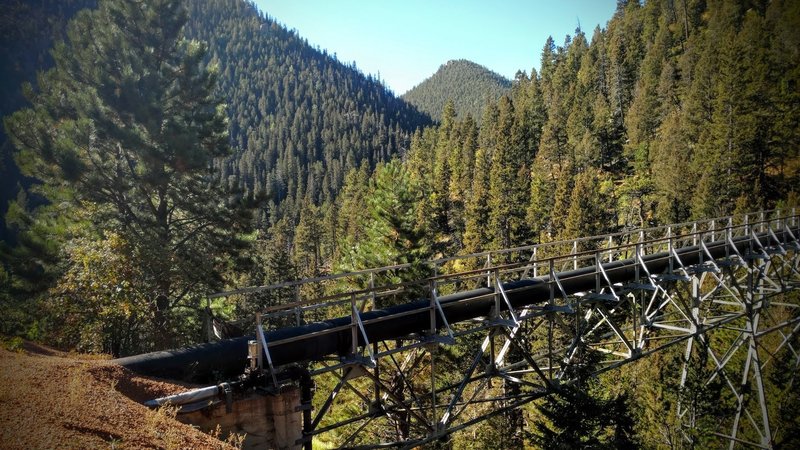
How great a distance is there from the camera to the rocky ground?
454cm

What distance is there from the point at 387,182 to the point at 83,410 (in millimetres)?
14959

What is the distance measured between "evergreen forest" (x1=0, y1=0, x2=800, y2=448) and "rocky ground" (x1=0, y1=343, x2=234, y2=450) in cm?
191

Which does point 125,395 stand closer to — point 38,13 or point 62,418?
point 62,418

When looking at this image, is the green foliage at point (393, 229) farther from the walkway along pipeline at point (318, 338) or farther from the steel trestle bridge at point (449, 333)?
the walkway along pipeline at point (318, 338)

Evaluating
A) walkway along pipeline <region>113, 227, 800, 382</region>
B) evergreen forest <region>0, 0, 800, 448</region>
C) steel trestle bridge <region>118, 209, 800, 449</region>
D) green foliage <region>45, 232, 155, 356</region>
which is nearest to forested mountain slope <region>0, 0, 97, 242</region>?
evergreen forest <region>0, 0, 800, 448</region>

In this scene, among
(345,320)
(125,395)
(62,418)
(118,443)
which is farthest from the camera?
(345,320)

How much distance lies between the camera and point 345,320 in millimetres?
8367

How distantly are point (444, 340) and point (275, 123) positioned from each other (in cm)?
19916

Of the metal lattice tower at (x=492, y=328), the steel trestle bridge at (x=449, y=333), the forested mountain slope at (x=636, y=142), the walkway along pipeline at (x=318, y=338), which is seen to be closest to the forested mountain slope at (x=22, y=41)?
the forested mountain slope at (x=636, y=142)

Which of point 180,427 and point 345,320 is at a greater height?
point 345,320

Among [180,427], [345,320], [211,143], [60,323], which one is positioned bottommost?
[180,427]

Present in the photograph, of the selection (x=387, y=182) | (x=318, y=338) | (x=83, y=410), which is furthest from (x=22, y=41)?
(x=83, y=410)

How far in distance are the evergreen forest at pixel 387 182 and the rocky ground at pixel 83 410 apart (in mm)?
1913

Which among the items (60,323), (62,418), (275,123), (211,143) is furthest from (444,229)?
(275,123)
